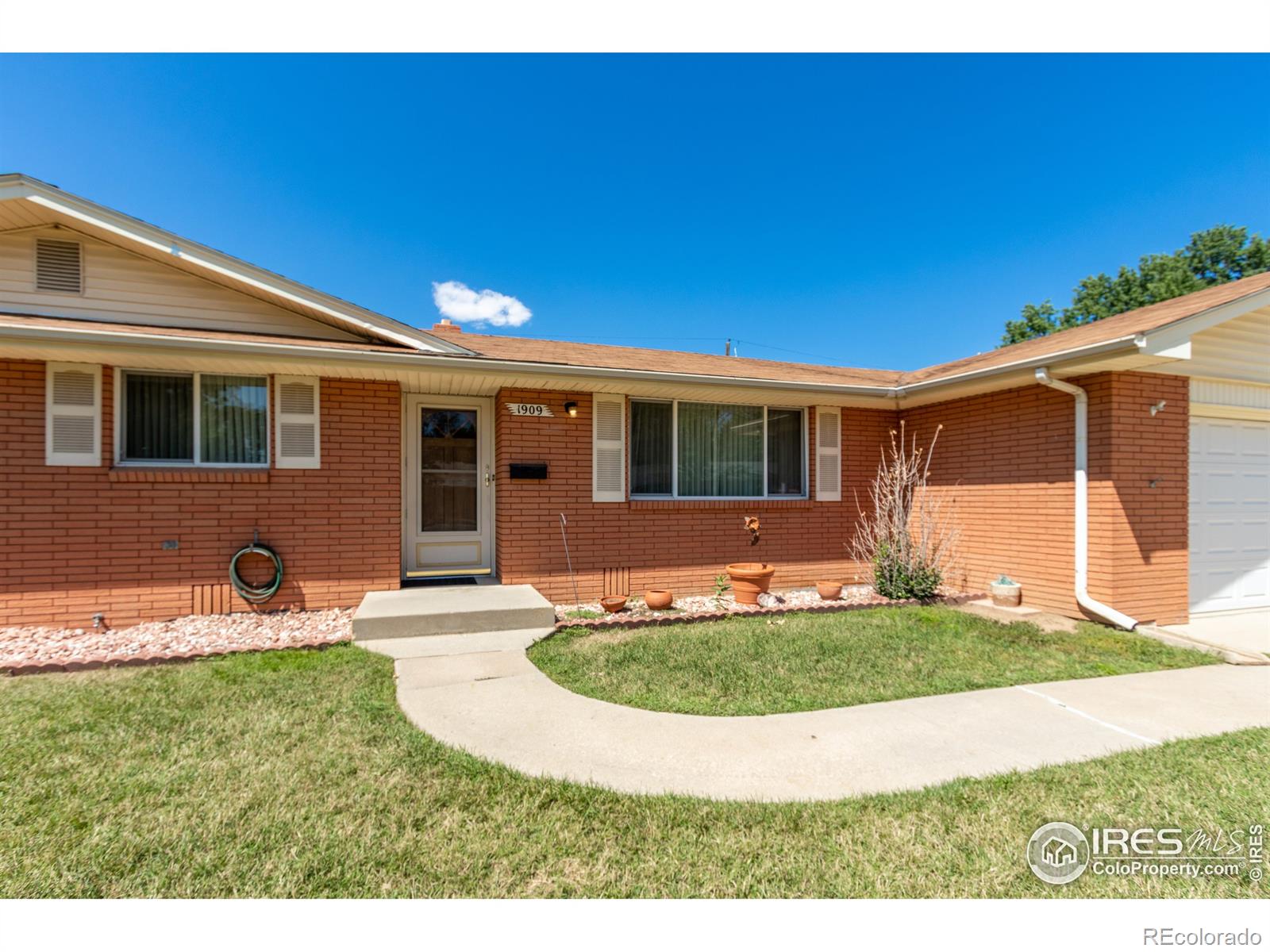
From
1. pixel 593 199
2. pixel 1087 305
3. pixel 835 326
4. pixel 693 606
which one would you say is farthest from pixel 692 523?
pixel 1087 305

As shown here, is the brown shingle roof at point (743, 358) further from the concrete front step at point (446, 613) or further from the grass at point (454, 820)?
the grass at point (454, 820)

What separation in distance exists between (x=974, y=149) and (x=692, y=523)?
8.67m

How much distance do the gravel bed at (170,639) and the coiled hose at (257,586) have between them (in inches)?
7.1

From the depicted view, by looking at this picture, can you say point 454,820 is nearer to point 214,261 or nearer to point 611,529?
point 611,529

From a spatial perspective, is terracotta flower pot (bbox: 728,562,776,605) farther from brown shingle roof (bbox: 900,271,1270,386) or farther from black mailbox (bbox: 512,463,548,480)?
brown shingle roof (bbox: 900,271,1270,386)

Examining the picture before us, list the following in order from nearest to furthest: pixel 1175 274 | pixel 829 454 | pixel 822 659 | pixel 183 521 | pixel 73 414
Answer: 1. pixel 822 659
2. pixel 73 414
3. pixel 183 521
4. pixel 829 454
5. pixel 1175 274

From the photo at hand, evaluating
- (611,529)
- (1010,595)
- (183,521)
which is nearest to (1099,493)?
(1010,595)

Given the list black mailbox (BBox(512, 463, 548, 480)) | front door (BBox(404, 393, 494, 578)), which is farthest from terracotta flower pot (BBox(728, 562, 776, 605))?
front door (BBox(404, 393, 494, 578))

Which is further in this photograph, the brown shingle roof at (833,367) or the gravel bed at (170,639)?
the brown shingle roof at (833,367)

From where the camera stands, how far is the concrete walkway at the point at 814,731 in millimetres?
2924

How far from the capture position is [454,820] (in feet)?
8.10

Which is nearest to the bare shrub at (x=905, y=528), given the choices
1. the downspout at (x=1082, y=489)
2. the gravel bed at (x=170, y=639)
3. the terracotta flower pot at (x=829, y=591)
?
the terracotta flower pot at (x=829, y=591)

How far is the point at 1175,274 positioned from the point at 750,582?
3003 cm

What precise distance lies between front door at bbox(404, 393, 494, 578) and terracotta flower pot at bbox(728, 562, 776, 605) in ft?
10.7
